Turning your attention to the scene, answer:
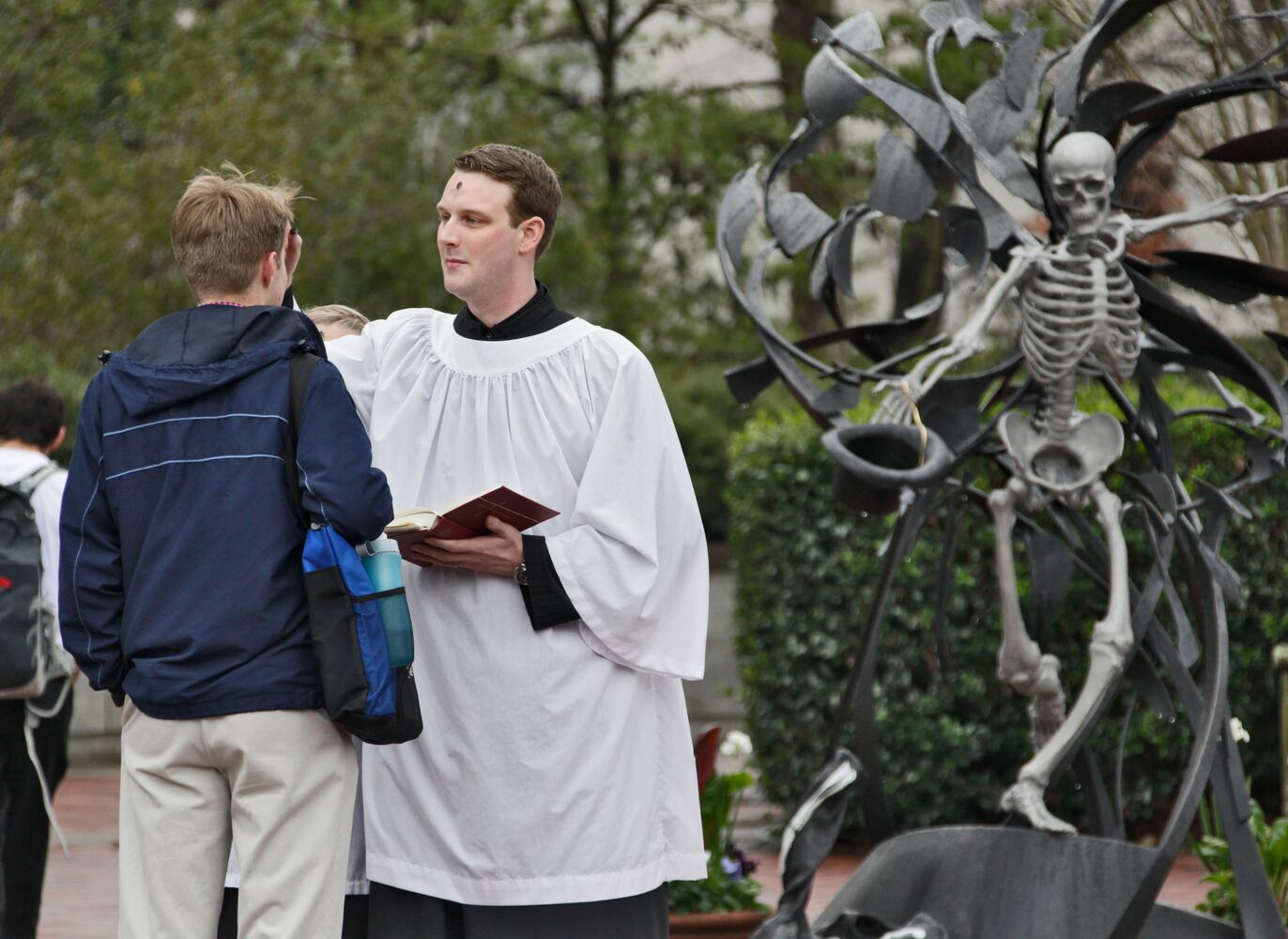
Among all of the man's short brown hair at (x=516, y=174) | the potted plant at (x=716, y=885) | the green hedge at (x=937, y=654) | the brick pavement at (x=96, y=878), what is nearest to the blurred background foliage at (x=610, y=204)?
the green hedge at (x=937, y=654)

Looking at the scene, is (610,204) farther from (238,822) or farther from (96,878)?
(238,822)

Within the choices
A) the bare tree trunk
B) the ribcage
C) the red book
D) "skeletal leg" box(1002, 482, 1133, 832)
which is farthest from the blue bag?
the bare tree trunk

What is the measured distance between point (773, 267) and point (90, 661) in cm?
1289

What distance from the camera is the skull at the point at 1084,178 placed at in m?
4.68

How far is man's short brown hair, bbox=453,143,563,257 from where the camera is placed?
3.53m

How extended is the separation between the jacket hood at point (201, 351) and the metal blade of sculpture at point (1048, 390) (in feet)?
5.47

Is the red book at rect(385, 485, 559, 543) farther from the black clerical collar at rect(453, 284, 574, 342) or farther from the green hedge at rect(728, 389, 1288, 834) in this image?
the green hedge at rect(728, 389, 1288, 834)

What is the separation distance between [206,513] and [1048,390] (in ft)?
8.30

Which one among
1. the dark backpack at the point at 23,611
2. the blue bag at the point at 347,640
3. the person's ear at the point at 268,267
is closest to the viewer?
the blue bag at the point at 347,640

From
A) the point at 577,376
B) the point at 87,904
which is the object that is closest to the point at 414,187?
the point at 87,904

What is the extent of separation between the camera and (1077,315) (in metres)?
4.68

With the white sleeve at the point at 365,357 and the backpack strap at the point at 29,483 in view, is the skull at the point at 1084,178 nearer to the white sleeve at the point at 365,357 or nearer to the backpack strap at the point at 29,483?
the white sleeve at the point at 365,357

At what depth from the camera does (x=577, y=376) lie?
139 inches

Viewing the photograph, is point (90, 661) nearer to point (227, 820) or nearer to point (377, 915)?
point (227, 820)
